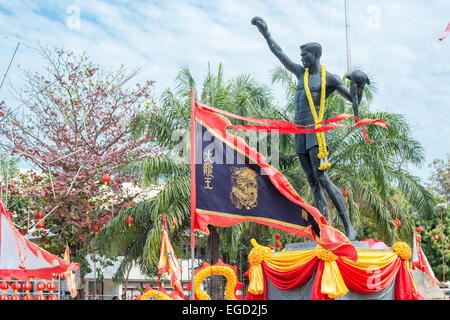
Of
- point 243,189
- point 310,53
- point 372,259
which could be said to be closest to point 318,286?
point 372,259

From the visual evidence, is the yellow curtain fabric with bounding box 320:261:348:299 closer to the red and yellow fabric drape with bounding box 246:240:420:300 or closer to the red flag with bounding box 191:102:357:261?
the red and yellow fabric drape with bounding box 246:240:420:300

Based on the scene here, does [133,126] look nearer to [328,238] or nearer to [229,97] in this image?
[229,97]

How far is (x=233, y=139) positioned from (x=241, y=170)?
16.0 inches

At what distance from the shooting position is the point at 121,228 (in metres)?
14.9

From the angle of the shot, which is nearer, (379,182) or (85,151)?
(379,182)

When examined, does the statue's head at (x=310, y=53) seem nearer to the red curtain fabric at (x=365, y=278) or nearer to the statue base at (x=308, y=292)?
the statue base at (x=308, y=292)

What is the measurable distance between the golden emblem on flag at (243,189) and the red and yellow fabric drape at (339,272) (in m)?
0.95

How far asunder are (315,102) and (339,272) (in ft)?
7.52

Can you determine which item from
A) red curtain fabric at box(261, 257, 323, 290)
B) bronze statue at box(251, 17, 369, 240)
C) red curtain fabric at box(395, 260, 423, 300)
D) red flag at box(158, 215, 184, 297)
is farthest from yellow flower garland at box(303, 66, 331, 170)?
A: red flag at box(158, 215, 184, 297)

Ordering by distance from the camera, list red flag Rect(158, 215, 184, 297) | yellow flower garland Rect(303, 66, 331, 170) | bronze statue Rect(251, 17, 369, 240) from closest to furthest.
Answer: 1. yellow flower garland Rect(303, 66, 331, 170)
2. bronze statue Rect(251, 17, 369, 240)
3. red flag Rect(158, 215, 184, 297)

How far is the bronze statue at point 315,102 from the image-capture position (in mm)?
7277

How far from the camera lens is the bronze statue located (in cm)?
728

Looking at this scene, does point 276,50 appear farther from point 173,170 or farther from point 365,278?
point 173,170
